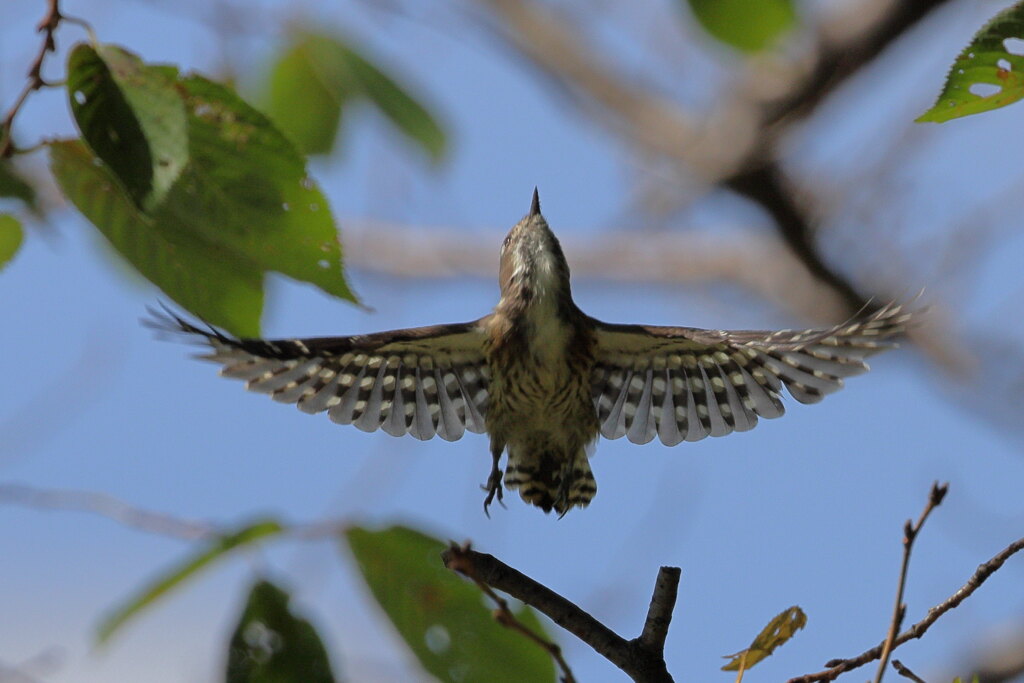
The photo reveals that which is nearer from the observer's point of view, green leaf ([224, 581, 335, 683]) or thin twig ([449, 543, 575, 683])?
thin twig ([449, 543, 575, 683])

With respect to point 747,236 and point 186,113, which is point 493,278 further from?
point 186,113

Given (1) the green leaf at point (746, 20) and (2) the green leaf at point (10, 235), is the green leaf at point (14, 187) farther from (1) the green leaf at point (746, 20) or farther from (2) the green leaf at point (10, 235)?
(1) the green leaf at point (746, 20)

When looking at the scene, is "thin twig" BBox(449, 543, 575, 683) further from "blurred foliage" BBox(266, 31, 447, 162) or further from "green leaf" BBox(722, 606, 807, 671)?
"blurred foliage" BBox(266, 31, 447, 162)

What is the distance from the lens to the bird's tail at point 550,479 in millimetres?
3330

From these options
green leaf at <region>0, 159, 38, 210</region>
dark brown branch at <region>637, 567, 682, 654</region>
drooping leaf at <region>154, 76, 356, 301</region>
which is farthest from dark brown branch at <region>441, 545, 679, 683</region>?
green leaf at <region>0, 159, 38, 210</region>

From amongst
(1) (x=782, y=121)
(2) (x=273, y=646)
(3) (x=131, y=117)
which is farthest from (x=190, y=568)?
(1) (x=782, y=121)

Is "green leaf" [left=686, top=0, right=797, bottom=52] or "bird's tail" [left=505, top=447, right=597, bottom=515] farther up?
"green leaf" [left=686, top=0, right=797, bottom=52]

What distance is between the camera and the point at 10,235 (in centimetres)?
208

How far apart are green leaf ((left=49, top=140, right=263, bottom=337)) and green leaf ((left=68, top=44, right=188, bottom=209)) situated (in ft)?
0.47

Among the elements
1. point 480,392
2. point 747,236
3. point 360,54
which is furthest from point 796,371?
point 747,236

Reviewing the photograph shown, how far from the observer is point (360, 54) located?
2994 millimetres

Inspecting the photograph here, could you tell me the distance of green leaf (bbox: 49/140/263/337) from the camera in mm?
2051

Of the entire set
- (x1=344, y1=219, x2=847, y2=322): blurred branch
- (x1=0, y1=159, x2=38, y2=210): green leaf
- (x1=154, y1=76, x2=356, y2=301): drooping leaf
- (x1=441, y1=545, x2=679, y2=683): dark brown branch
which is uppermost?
(x1=344, y1=219, x2=847, y2=322): blurred branch

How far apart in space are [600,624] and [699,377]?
5.63 ft
